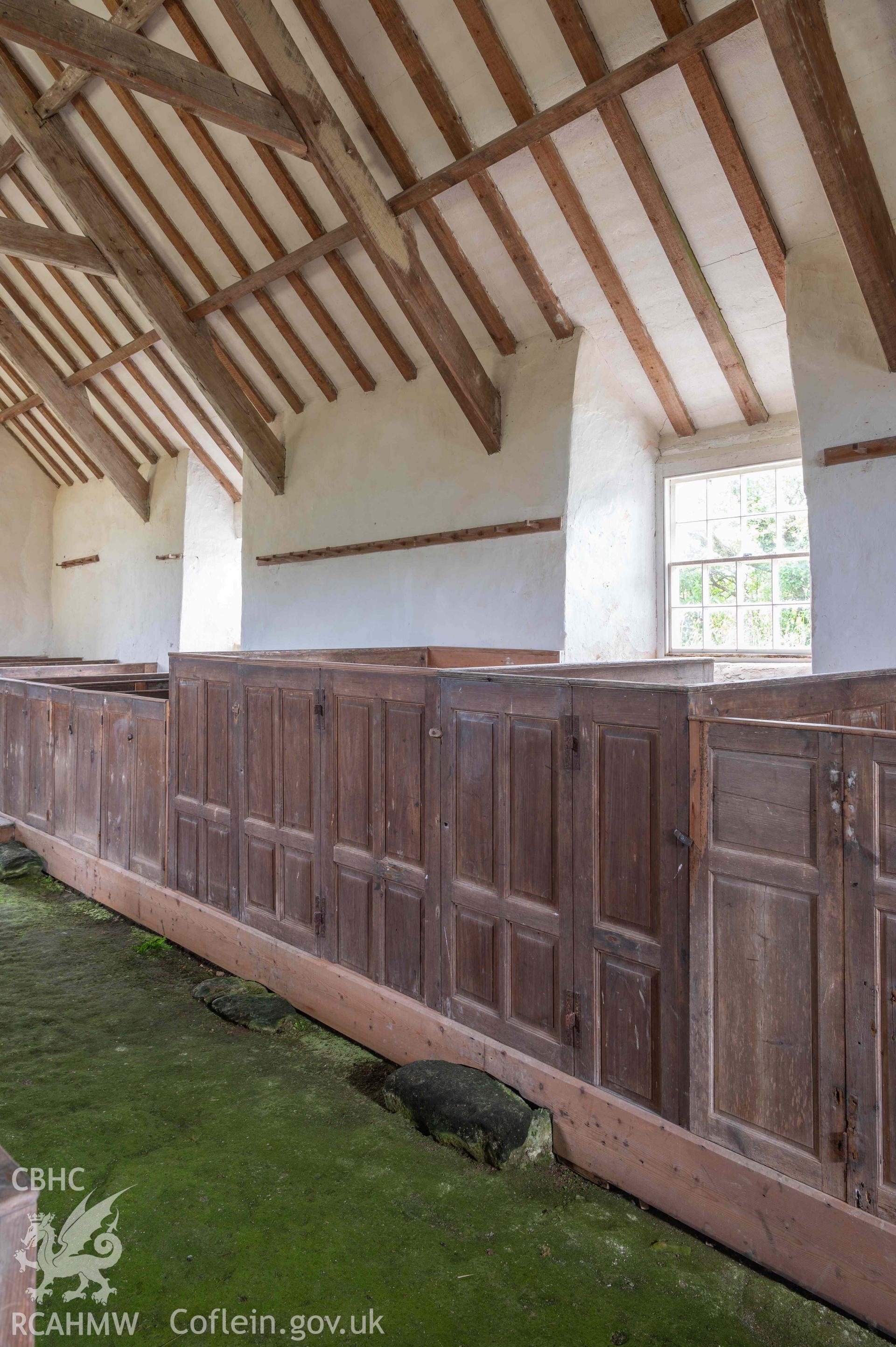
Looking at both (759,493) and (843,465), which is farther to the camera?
(759,493)

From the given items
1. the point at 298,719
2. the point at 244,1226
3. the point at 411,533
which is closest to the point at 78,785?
the point at 298,719

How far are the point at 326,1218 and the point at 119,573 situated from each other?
37.1 ft

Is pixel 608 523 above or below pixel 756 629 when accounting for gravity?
above

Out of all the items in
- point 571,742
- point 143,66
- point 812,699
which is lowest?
point 571,742

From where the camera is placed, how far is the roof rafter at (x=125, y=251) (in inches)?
288

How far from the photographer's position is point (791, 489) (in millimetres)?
6391

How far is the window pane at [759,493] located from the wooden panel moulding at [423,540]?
4.69ft

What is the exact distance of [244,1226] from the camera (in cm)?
255


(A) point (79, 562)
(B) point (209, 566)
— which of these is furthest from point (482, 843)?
(A) point (79, 562)

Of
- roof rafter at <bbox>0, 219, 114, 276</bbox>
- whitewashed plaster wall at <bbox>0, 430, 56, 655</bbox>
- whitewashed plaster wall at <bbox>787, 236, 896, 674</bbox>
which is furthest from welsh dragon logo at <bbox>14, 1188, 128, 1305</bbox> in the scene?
whitewashed plaster wall at <bbox>0, 430, 56, 655</bbox>

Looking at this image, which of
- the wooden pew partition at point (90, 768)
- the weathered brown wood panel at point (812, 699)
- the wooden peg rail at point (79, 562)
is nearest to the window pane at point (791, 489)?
the weathered brown wood panel at point (812, 699)

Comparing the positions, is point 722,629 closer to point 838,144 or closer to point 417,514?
point 417,514

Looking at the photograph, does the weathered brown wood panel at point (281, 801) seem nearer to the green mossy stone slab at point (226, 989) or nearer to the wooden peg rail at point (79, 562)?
the green mossy stone slab at point (226, 989)

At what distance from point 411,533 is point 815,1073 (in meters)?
6.25
